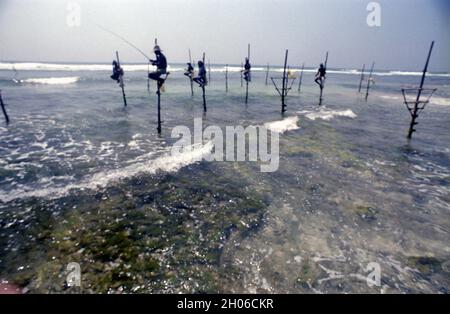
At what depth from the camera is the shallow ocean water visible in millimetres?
6473

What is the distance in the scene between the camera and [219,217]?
8.98 metres

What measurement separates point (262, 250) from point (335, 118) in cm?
2354

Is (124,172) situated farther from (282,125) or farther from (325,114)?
(325,114)

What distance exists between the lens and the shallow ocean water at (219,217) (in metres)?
6.47
